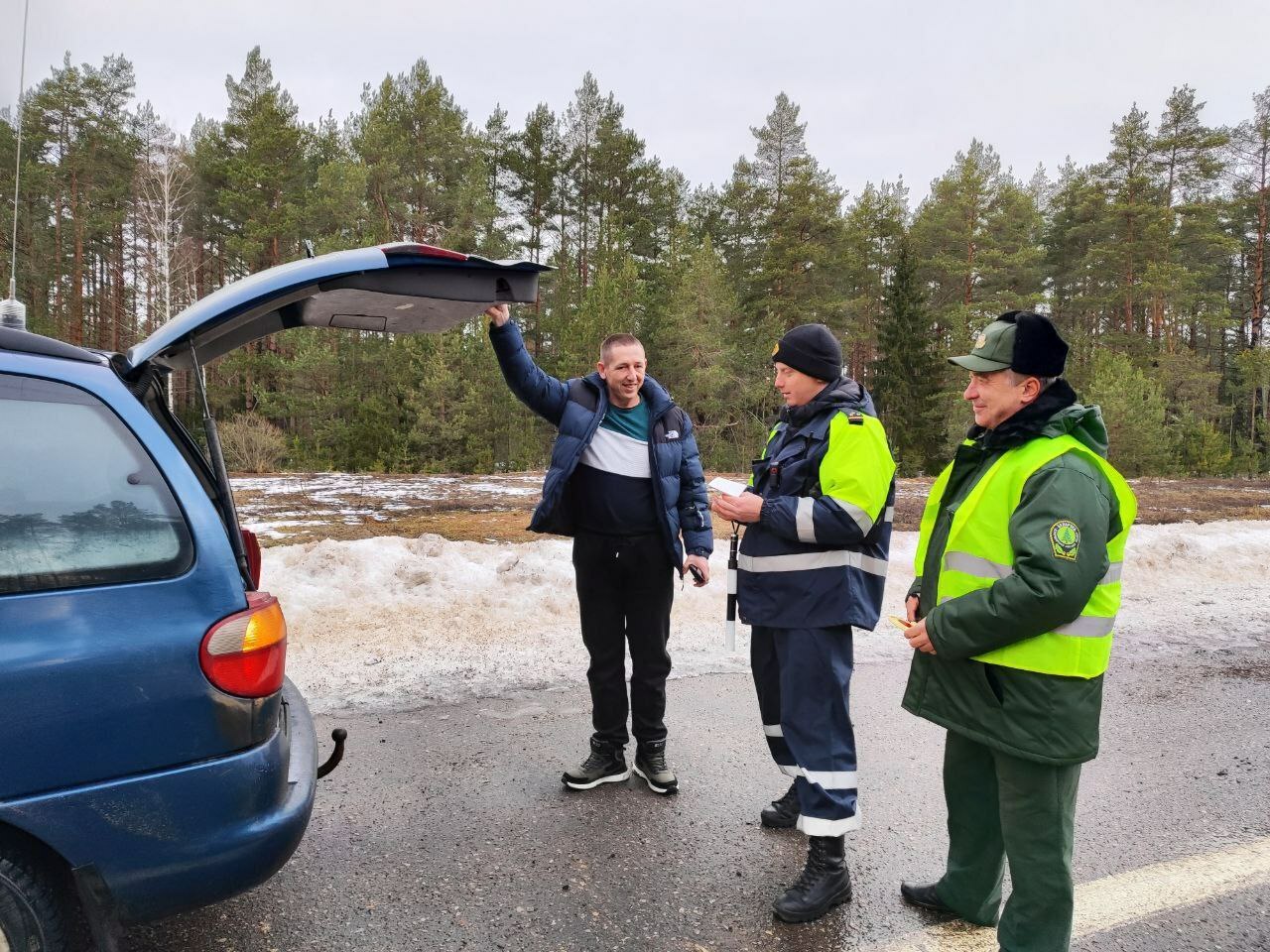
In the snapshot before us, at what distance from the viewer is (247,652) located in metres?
2.06

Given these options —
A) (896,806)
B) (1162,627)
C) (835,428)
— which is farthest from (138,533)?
(1162,627)

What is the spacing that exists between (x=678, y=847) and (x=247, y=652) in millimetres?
1814

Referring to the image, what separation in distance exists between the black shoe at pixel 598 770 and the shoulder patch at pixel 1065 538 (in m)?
2.22

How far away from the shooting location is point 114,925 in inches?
75.0

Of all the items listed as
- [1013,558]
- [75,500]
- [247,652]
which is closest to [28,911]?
[247,652]

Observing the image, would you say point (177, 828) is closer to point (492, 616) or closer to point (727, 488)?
point (727, 488)

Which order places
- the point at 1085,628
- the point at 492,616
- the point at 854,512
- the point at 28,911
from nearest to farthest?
the point at 28,911 → the point at 1085,628 → the point at 854,512 → the point at 492,616

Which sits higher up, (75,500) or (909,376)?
(909,376)

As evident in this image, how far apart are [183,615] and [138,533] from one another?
0.24 m

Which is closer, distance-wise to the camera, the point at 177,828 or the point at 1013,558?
the point at 177,828

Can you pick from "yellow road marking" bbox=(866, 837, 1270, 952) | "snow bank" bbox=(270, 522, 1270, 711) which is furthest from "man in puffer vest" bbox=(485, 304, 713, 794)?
"yellow road marking" bbox=(866, 837, 1270, 952)

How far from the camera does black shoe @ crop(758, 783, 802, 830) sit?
3.21 meters

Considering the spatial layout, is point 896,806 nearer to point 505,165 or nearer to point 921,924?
point 921,924

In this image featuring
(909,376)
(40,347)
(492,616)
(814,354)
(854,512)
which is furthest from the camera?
(909,376)
